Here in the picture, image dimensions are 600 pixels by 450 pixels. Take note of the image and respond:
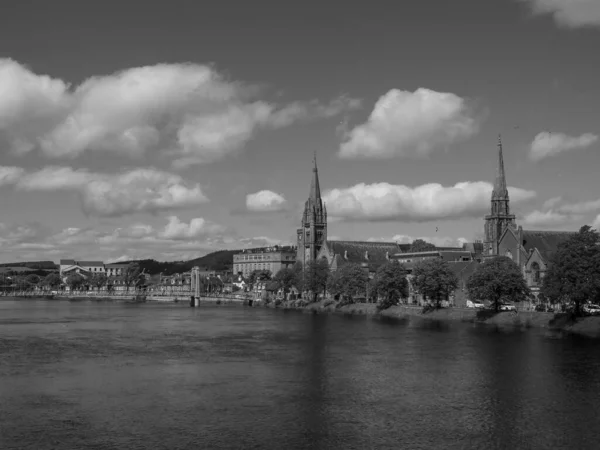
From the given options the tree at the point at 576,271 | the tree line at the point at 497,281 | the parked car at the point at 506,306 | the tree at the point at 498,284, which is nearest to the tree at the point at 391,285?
the tree line at the point at 497,281

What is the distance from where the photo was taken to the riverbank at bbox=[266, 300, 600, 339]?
329ft

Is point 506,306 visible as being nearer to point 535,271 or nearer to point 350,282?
point 535,271

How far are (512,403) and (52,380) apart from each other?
39543 millimetres

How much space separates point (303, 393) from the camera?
187 feet

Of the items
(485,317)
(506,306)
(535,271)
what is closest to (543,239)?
(535,271)

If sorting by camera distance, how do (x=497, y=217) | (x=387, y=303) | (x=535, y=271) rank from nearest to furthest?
(x=535, y=271) < (x=387, y=303) < (x=497, y=217)

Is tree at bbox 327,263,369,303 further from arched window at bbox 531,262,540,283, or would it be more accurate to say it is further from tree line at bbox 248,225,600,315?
arched window at bbox 531,262,540,283

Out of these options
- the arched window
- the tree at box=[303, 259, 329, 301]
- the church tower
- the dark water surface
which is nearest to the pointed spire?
the church tower

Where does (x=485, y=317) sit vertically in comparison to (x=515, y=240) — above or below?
below

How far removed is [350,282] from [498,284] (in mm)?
54558

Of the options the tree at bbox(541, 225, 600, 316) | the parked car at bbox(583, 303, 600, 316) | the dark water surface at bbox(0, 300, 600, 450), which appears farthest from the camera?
the parked car at bbox(583, 303, 600, 316)

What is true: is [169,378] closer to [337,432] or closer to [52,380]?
[52,380]

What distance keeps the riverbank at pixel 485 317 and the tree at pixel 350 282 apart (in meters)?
3.63

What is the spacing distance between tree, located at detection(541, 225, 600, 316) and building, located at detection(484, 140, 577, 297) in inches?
1266
